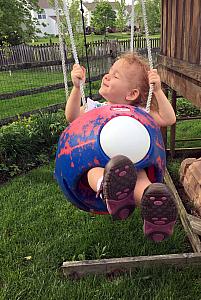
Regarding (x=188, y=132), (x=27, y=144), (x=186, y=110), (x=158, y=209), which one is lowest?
(x=188, y=132)

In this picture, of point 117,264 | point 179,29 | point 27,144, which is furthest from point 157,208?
point 27,144

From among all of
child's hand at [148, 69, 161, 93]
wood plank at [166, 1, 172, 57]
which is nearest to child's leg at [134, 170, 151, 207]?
child's hand at [148, 69, 161, 93]

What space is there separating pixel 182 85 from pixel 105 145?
→ 1810 millimetres

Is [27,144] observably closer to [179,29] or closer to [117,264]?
[179,29]

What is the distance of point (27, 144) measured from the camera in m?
4.95

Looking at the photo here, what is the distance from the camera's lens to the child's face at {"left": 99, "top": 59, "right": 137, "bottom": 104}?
7.50 feet

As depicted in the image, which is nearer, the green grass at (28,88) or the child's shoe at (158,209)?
the child's shoe at (158,209)

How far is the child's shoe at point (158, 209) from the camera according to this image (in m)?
1.62

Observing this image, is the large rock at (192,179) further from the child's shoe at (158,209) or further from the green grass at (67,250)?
the child's shoe at (158,209)

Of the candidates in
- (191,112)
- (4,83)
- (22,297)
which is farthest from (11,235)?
(4,83)

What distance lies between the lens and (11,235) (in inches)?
128

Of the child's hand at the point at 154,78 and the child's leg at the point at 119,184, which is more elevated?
the child's hand at the point at 154,78

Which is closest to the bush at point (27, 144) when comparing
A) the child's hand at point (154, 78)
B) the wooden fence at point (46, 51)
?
the child's hand at point (154, 78)

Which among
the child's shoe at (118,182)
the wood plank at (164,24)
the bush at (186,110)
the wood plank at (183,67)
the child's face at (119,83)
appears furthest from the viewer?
the bush at (186,110)
